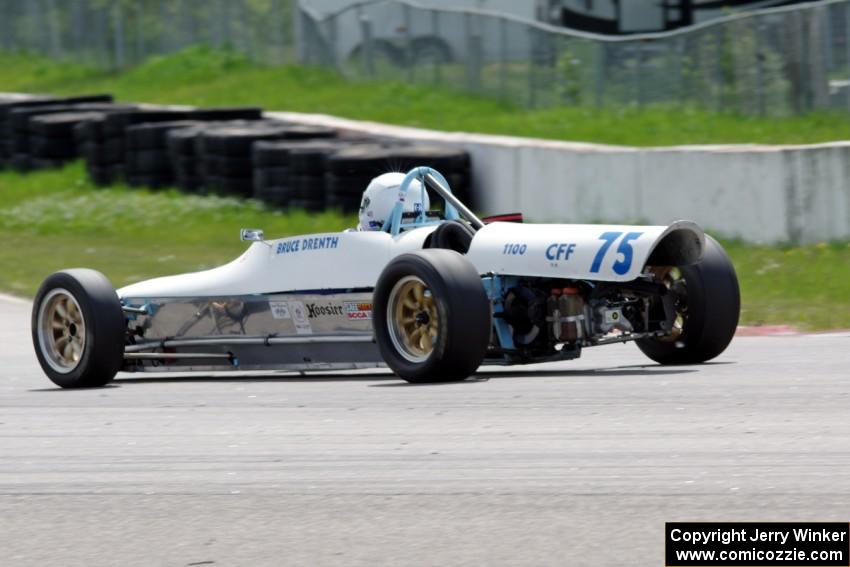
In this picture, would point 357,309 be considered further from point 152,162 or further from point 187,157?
point 152,162

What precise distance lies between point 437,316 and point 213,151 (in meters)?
14.3

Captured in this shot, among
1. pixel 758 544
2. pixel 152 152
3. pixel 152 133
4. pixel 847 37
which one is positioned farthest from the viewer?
pixel 152 152

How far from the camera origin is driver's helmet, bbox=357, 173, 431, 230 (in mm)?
10953

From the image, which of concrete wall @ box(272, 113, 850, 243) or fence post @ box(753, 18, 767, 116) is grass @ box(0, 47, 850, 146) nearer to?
fence post @ box(753, 18, 767, 116)

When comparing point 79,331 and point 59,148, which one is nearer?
point 79,331

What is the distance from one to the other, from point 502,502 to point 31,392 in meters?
5.25

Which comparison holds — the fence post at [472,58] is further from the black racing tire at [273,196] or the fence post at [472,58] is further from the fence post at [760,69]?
the fence post at [760,69]

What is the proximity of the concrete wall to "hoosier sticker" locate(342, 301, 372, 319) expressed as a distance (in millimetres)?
7112

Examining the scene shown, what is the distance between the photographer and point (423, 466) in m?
7.29

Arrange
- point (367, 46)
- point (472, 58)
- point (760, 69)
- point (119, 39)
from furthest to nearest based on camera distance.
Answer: point (119, 39) < point (367, 46) < point (472, 58) < point (760, 69)

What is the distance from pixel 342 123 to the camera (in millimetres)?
25875

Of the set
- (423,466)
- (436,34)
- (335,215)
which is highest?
(436,34)

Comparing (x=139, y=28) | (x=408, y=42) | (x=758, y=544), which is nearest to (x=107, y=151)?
(x=408, y=42)

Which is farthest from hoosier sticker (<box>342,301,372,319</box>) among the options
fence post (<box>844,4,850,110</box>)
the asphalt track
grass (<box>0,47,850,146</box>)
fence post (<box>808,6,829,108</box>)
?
fence post (<box>808,6,829,108</box>)
